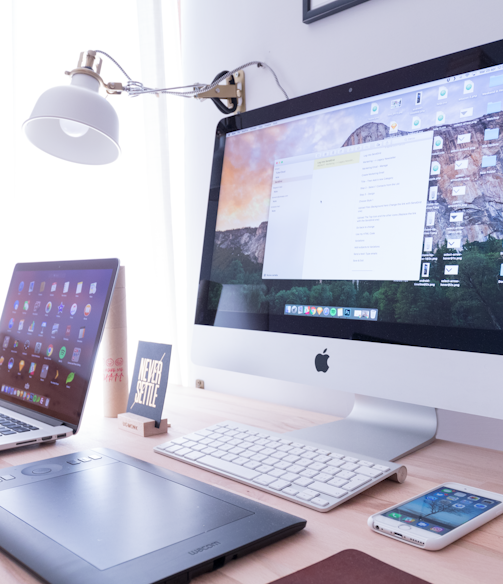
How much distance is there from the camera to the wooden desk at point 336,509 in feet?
1.36

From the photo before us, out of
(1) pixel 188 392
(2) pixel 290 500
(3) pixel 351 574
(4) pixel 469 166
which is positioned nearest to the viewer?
(3) pixel 351 574

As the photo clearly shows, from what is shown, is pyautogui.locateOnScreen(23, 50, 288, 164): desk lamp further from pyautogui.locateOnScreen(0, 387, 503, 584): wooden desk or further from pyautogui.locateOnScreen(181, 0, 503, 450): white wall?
pyautogui.locateOnScreen(0, 387, 503, 584): wooden desk

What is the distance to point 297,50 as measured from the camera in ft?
3.71

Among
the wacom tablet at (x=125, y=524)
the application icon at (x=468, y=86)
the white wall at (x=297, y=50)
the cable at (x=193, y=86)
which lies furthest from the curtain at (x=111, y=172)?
the application icon at (x=468, y=86)

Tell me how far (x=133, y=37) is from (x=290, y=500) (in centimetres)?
146

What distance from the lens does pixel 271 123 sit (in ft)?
2.99

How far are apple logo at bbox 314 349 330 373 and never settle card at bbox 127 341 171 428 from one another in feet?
0.86

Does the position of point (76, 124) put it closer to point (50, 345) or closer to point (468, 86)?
point (50, 345)

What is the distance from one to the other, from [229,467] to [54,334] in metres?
0.48

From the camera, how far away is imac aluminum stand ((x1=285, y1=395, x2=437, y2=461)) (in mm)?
722

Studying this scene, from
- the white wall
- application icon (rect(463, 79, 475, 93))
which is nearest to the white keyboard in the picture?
the white wall

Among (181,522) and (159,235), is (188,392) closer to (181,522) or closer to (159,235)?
(159,235)

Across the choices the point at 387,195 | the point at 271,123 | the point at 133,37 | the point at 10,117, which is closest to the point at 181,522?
the point at 387,195

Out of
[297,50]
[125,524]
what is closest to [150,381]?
[125,524]
